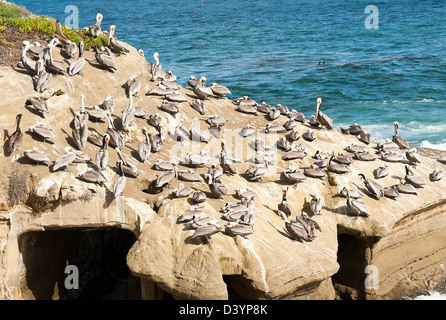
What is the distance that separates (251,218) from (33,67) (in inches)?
333

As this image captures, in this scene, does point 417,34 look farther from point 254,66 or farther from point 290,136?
Result: point 290,136

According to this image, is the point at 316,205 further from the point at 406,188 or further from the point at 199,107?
the point at 199,107

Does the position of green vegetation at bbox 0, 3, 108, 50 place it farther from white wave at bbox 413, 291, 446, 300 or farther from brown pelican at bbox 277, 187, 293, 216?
white wave at bbox 413, 291, 446, 300

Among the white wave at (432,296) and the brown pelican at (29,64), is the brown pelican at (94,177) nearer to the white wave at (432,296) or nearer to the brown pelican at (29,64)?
the brown pelican at (29,64)

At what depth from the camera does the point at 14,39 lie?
69.8ft

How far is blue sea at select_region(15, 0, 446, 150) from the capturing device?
141ft

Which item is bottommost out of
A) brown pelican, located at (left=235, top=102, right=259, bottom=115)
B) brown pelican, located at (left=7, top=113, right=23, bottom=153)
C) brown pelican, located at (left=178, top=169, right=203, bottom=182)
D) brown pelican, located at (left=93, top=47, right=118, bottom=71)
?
brown pelican, located at (left=178, top=169, right=203, bottom=182)

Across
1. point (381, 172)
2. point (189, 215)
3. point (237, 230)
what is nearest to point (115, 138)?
point (189, 215)

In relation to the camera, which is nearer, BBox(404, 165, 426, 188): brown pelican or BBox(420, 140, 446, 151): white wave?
BBox(404, 165, 426, 188): brown pelican

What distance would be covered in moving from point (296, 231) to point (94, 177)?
5.63 metres

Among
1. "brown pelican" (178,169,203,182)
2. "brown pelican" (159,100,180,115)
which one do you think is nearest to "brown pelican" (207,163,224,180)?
"brown pelican" (178,169,203,182)

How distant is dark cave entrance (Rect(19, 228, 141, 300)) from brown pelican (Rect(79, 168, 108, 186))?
60.8 inches

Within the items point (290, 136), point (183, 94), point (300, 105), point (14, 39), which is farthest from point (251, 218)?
point (300, 105)

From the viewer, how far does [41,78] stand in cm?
1802
